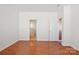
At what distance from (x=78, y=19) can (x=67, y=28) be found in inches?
7.5

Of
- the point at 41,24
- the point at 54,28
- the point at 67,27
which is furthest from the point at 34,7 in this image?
the point at 67,27

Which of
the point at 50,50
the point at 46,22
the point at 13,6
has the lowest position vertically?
the point at 50,50

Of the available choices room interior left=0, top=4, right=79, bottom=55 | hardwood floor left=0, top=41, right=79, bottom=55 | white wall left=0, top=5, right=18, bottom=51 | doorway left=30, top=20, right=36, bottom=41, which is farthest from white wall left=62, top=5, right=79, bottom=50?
white wall left=0, top=5, right=18, bottom=51

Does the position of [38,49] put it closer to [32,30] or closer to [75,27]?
[32,30]

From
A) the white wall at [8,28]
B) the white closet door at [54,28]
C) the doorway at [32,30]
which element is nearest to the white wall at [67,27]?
the white closet door at [54,28]

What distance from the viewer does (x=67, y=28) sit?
2209 mm

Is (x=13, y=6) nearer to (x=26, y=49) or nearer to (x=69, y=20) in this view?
(x=26, y=49)

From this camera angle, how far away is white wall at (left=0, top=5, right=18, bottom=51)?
7.26 ft

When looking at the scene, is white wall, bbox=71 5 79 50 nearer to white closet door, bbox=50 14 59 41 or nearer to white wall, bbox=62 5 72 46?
white wall, bbox=62 5 72 46

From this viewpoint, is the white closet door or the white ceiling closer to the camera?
the white ceiling

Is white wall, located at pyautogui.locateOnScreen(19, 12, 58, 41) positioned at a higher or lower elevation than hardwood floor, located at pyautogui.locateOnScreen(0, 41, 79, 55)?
higher

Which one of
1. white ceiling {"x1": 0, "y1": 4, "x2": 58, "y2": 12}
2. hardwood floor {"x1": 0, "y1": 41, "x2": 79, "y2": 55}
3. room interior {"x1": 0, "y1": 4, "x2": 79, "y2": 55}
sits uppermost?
white ceiling {"x1": 0, "y1": 4, "x2": 58, "y2": 12}
